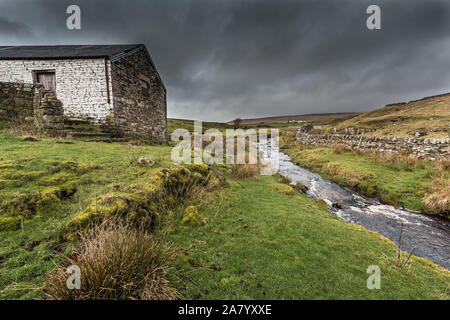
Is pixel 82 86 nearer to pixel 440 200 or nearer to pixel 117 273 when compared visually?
pixel 117 273

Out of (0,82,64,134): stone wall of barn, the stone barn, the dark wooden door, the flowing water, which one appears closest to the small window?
the stone barn

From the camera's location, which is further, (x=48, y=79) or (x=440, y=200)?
(x=48, y=79)

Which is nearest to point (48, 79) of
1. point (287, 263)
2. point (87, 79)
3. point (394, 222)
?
point (87, 79)

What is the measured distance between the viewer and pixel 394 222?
7.50 metres

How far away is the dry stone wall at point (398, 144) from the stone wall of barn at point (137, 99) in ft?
67.9

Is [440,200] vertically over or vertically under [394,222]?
over

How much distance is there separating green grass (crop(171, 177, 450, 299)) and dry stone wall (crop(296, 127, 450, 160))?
12542 millimetres

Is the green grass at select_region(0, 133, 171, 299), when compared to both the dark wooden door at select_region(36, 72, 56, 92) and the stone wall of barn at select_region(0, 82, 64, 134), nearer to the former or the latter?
the stone wall of barn at select_region(0, 82, 64, 134)

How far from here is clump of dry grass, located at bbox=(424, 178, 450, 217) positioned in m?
7.84

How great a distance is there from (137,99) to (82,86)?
12.0ft

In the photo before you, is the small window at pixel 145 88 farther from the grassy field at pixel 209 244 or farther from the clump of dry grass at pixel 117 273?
the clump of dry grass at pixel 117 273

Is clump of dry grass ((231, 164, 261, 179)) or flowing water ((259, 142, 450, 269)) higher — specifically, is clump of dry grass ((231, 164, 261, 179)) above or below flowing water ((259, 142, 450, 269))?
above

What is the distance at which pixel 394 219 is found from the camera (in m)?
7.76
